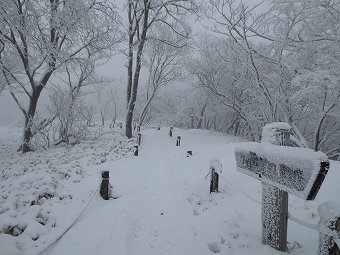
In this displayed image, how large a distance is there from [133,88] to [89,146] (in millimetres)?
5272

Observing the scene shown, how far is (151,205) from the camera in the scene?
615cm

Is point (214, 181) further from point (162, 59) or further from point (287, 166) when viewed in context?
point (162, 59)

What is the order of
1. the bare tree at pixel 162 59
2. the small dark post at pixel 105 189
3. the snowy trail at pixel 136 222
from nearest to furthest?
the snowy trail at pixel 136 222, the small dark post at pixel 105 189, the bare tree at pixel 162 59

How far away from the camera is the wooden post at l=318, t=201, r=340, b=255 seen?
2275mm

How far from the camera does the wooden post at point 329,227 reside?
228 centimetres

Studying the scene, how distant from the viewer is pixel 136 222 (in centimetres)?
521

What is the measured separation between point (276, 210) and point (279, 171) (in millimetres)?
846

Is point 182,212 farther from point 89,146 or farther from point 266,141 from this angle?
point 89,146

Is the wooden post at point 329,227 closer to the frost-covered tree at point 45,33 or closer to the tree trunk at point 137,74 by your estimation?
the frost-covered tree at point 45,33

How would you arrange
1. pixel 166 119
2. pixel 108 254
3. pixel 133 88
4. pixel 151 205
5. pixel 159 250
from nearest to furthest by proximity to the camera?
pixel 108 254
pixel 159 250
pixel 151 205
pixel 133 88
pixel 166 119

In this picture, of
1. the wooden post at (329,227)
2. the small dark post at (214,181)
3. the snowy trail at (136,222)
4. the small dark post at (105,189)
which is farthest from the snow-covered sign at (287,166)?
the small dark post at (105,189)

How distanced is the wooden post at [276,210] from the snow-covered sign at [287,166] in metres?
0.23

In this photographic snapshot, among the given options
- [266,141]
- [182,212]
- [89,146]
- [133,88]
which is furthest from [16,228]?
[133,88]

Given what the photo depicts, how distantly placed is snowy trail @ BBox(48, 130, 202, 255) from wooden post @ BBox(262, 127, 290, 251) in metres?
1.55
